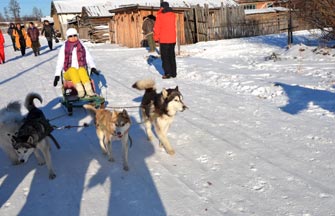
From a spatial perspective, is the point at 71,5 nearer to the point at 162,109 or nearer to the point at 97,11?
the point at 97,11

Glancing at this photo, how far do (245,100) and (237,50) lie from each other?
852 centimetres

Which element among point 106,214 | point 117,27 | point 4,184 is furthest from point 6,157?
point 117,27

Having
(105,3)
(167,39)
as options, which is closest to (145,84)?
(167,39)

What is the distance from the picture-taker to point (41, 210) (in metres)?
3.30

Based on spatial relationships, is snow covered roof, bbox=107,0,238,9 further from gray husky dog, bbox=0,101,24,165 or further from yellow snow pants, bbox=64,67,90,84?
gray husky dog, bbox=0,101,24,165

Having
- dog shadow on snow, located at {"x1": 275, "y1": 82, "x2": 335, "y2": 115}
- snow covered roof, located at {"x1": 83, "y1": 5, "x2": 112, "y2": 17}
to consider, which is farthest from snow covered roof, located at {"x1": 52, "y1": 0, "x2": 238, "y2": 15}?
dog shadow on snow, located at {"x1": 275, "y1": 82, "x2": 335, "y2": 115}

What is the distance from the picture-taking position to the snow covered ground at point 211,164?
324 cm

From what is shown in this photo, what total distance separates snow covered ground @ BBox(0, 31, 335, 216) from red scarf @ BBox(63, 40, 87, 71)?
1034mm

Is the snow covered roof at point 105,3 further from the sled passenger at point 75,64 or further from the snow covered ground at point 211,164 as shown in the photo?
the snow covered ground at point 211,164

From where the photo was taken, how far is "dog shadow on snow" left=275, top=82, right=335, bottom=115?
595 cm

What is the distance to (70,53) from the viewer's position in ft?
21.1

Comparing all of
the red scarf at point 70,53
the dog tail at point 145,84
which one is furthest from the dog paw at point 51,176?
the red scarf at point 70,53

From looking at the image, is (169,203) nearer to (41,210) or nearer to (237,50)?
(41,210)

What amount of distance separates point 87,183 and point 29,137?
2.79 ft
